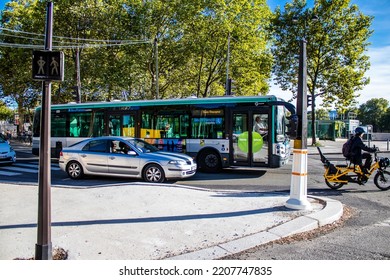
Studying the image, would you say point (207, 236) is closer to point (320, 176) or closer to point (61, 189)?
point (61, 189)

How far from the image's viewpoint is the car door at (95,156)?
34.8 ft

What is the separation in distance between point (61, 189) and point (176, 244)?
5.17m

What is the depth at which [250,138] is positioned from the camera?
1207cm

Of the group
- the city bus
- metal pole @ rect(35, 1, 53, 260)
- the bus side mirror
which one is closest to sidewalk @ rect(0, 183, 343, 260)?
metal pole @ rect(35, 1, 53, 260)

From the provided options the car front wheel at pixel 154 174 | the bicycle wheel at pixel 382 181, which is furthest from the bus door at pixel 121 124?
the bicycle wheel at pixel 382 181

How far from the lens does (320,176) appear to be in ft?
39.1

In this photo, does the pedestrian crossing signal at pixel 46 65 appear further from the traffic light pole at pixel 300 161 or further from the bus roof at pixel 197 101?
the bus roof at pixel 197 101

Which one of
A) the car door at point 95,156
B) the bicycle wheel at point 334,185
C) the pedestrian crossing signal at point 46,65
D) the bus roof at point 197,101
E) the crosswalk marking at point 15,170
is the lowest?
the crosswalk marking at point 15,170

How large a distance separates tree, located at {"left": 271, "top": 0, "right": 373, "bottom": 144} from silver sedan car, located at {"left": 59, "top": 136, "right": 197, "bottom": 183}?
70.9 ft

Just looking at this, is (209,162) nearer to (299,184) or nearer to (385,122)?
(299,184)

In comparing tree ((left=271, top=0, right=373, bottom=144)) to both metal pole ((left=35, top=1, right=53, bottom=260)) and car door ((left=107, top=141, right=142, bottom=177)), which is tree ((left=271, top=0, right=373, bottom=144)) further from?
metal pole ((left=35, top=1, right=53, bottom=260))

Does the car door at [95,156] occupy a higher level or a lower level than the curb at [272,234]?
higher

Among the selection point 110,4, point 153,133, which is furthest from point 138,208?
point 110,4

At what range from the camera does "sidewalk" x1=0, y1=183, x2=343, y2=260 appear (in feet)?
14.8
